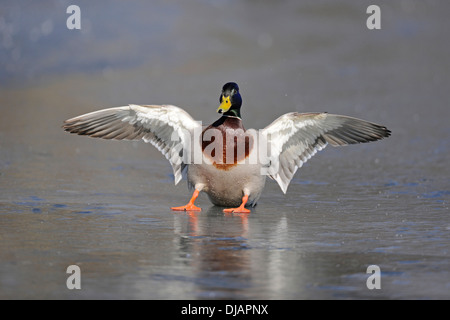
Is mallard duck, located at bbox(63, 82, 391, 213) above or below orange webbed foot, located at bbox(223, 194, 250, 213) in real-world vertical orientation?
above

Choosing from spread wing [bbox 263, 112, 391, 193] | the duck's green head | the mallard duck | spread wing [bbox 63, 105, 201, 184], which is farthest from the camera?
spread wing [bbox 263, 112, 391, 193]

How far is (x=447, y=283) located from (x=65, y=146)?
29.7 feet

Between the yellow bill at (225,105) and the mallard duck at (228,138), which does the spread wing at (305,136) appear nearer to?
the mallard duck at (228,138)

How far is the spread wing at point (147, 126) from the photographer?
877 cm

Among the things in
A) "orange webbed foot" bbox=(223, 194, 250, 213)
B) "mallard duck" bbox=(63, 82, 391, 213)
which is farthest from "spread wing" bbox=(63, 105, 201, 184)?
"orange webbed foot" bbox=(223, 194, 250, 213)

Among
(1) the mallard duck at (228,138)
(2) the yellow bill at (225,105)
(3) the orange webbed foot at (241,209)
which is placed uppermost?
(2) the yellow bill at (225,105)

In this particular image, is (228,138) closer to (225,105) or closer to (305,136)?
(225,105)

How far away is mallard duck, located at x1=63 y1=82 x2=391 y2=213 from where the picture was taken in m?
8.31

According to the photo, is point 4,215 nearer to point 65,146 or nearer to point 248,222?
point 248,222

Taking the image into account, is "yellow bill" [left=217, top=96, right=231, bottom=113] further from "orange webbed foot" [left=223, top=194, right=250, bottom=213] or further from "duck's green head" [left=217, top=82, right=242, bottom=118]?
"orange webbed foot" [left=223, top=194, right=250, bottom=213]

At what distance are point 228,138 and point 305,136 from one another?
50.9 inches

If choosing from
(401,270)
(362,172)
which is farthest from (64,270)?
(362,172)

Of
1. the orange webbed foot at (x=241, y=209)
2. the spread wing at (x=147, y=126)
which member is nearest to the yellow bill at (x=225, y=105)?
the spread wing at (x=147, y=126)

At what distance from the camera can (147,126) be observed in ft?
29.9
